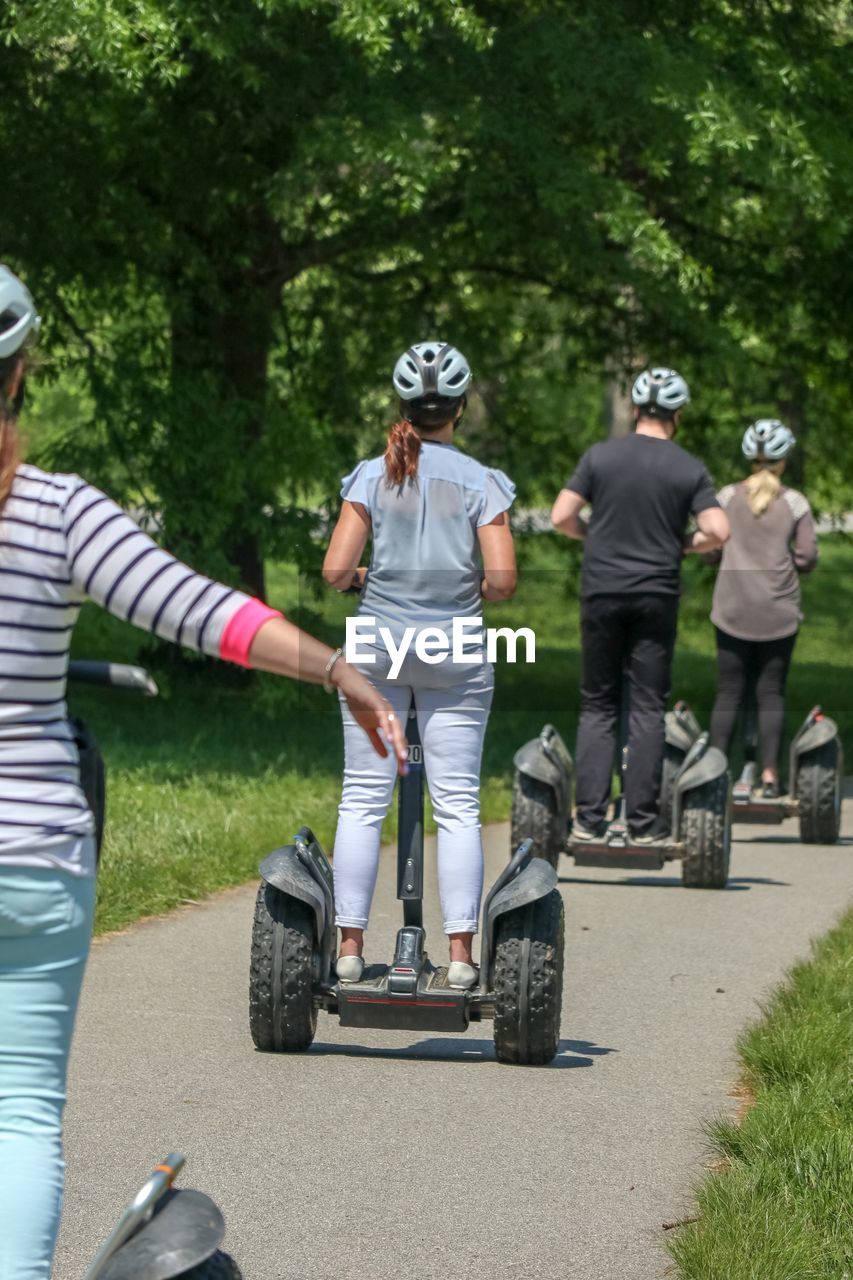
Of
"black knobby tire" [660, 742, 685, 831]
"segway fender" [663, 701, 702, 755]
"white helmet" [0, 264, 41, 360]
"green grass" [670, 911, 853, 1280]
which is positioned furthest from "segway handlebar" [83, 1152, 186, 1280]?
"segway fender" [663, 701, 702, 755]

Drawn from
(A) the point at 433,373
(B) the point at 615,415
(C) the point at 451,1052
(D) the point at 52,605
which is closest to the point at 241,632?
(D) the point at 52,605

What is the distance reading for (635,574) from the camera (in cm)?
912

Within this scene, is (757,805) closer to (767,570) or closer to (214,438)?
(767,570)

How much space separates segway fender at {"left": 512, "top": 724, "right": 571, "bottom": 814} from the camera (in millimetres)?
9398

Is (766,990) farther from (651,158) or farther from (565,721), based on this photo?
(565,721)

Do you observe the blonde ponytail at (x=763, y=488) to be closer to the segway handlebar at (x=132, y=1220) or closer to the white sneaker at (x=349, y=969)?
the white sneaker at (x=349, y=969)

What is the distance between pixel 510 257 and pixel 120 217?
3.77 metres

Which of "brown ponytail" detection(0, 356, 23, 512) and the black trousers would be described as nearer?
"brown ponytail" detection(0, 356, 23, 512)

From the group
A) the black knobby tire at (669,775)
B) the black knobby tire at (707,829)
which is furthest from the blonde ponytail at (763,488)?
the black knobby tire at (707,829)

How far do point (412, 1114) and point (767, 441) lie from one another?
6.28 metres

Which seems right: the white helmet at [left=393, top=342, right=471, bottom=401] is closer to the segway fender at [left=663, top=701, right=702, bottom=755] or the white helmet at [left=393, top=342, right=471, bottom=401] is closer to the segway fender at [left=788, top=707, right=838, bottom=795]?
the segway fender at [left=663, top=701, right=702, bottom=755]

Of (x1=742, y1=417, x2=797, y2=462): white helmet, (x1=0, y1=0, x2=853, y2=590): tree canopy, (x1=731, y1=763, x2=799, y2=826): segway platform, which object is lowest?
(x1=731, y1=763, x2=799, y2=826): segway platform

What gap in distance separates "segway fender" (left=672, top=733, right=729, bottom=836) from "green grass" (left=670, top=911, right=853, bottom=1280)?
2433 millimetres

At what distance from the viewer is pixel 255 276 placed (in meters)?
16.4
